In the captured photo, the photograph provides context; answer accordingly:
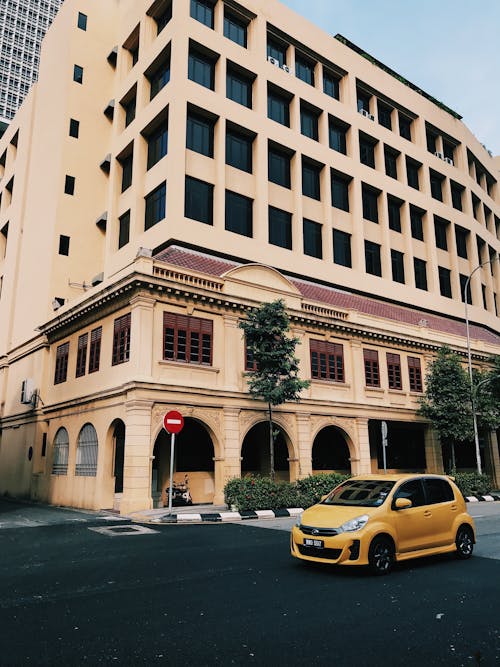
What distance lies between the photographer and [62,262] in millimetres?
31047

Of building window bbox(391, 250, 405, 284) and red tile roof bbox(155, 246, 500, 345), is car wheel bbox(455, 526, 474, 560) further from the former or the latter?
building window bbox(391, 250, 405, 284)

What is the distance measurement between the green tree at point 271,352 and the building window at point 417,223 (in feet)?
73.5

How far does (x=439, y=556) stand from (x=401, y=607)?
13.8ft

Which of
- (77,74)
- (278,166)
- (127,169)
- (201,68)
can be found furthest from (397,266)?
(77,74)

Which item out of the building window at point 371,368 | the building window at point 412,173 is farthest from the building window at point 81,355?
the building window at point 412,173

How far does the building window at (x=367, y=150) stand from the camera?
38.0m

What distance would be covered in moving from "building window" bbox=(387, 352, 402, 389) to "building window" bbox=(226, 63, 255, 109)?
16390 mm

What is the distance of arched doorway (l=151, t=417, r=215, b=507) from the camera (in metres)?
22.1

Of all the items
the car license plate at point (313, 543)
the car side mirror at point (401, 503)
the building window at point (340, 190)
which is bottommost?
the car license plate at point (313, 543)

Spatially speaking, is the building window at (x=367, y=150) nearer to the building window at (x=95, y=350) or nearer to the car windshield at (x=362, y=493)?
the building window at (x=95, y=350)

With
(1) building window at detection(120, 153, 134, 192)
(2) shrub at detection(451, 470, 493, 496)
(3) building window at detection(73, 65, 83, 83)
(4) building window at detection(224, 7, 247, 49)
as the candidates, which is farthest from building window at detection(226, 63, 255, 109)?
(2) shrub at detection(451, 470, 493, 496)

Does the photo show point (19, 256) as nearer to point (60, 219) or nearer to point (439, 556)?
point (60, 219)

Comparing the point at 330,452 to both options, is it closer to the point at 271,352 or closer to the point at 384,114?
the point at 271,352

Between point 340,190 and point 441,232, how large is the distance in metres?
11.1
